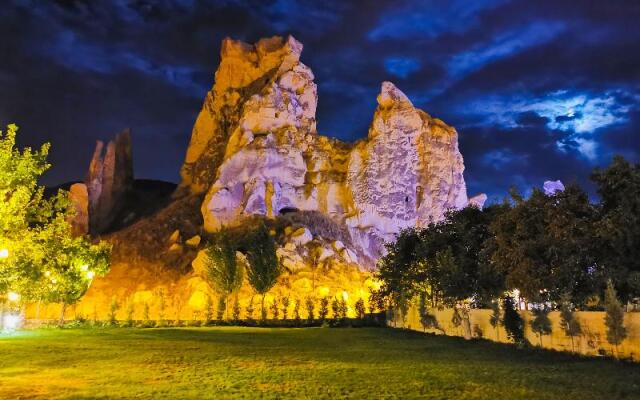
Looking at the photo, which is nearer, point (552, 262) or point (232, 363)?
point (232, 363)

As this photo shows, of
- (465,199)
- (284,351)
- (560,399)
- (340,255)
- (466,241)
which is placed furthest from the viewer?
(465,199)

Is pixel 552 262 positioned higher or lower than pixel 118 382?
higher

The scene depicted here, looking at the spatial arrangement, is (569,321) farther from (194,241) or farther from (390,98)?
(390,98)

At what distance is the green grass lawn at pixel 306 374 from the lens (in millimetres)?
11297

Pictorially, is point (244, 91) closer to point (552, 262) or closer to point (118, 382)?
point (552, 262)

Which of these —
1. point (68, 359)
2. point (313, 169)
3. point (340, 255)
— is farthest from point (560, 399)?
point (313, 169)

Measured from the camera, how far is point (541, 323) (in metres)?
22.0

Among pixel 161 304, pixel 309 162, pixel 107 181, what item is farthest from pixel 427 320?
pixel 107 181

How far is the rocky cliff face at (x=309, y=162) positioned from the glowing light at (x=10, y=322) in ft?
142

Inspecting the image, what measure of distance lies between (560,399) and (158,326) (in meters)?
40.9

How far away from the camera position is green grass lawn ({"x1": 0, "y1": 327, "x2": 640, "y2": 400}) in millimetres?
11297

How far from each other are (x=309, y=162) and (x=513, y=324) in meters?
67.5

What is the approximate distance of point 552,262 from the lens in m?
22.5

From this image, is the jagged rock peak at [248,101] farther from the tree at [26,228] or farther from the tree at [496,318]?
the tree at [496,318]
